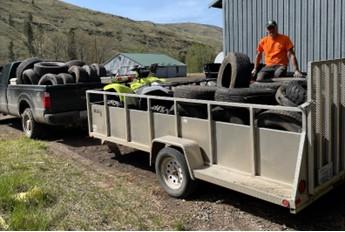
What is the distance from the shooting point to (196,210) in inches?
203

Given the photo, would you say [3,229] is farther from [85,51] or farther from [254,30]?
[85,51]

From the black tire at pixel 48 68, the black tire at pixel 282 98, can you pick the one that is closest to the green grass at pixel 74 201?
the black tire at pixel 282 98

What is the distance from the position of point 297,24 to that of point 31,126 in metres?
6.55

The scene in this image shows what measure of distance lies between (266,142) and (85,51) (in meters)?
61.3

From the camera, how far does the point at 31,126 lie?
9930 mm

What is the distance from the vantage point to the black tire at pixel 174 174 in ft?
17.7

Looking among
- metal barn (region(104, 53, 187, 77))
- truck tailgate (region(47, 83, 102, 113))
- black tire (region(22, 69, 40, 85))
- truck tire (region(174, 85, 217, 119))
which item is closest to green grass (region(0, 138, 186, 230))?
truck tire (region(174, 85, 217, 119))

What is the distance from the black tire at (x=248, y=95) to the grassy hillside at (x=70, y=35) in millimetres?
55034

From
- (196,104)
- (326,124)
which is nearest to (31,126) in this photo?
(196,104)

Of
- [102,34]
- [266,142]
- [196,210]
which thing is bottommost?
[196,210]

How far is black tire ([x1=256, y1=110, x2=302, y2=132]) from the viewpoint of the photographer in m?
4.40

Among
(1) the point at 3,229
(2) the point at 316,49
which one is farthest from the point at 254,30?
(1) the point at 3,229

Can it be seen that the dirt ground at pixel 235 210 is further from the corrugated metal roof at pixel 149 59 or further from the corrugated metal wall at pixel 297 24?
the corrugated metal roof at pixel 149 59

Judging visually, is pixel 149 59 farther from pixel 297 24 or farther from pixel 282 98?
pixel 282 98
